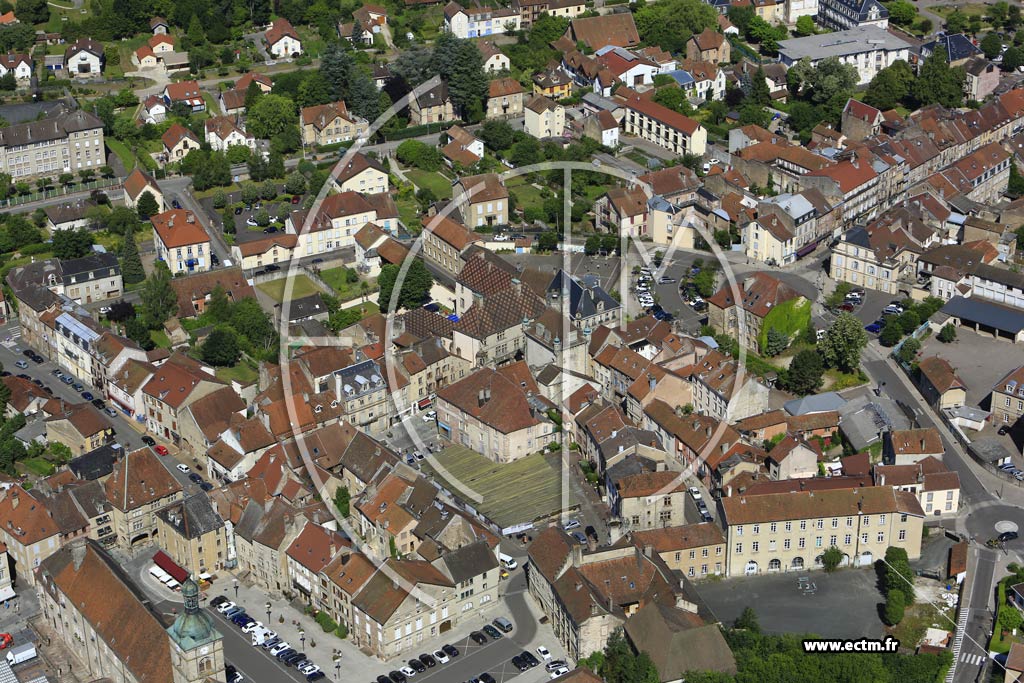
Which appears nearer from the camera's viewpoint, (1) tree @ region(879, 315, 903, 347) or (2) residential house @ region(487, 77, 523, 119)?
(1) tree @ region(879, 315, 903, 347)

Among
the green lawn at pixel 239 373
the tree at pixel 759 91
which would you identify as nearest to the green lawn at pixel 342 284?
the green lawn at pixel 239 373

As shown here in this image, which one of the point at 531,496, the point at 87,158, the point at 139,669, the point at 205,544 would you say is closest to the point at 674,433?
the point at 531,496

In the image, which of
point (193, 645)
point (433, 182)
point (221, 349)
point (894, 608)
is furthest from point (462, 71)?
point (193, 645)

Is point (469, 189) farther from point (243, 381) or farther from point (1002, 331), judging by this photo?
point (1002, 331)

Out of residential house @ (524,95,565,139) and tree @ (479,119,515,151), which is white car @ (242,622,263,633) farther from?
residential house @ (524,95,565,139)

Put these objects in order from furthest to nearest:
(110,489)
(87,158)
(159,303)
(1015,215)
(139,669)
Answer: (87,158) < (1015,215) < (159,303) < (110,489) < (139,669)

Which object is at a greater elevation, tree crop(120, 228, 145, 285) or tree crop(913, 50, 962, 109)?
tree crop(913, 50, 962, 109)

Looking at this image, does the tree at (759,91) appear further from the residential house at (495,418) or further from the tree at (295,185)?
the residential house at (495,418)

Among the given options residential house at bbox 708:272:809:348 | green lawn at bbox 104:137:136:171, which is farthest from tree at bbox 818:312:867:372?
green lawn at bbox 104:137:136:171

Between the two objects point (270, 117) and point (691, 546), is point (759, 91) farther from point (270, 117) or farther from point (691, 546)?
point (691, 546)
